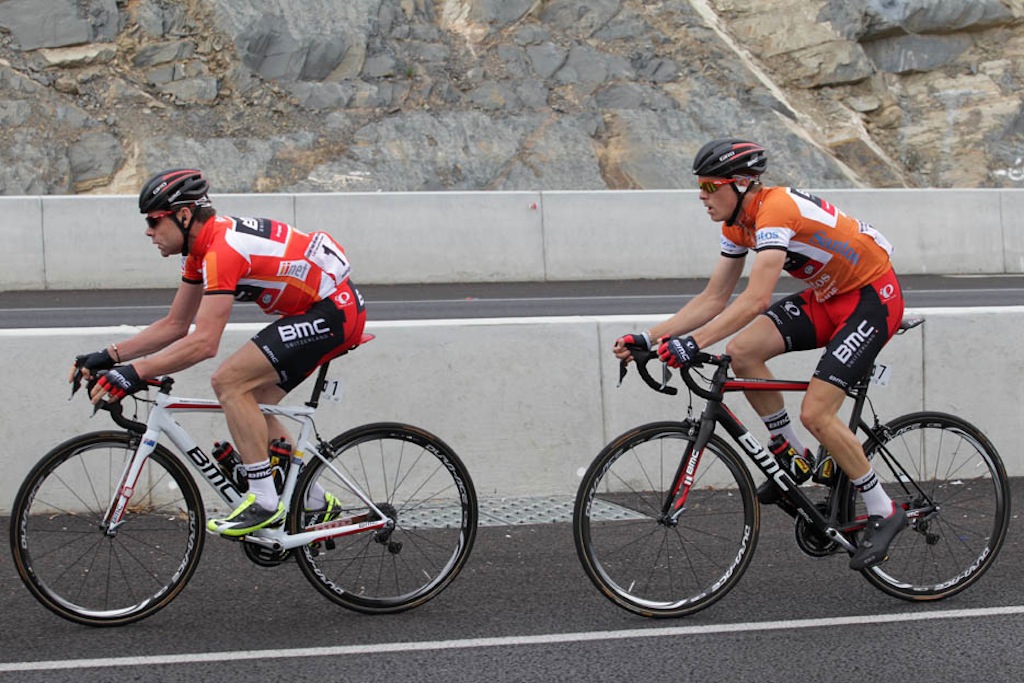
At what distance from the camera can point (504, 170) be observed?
2447 cm

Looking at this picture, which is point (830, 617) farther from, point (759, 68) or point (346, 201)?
point (759, 68)

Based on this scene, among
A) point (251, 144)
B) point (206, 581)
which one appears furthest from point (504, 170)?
point (206, 581)

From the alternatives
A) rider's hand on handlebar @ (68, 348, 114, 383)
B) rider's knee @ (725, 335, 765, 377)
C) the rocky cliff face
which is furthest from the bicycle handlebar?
the rocky cliff face

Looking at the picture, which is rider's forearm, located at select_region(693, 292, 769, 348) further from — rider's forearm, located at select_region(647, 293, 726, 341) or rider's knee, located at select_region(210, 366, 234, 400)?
rider's knee, located at select_region(210, 366, 234, 400)

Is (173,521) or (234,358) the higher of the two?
(234,358)

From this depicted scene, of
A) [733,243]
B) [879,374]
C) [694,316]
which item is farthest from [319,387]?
[879,374]

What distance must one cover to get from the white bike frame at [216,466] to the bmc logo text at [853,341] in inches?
83.1

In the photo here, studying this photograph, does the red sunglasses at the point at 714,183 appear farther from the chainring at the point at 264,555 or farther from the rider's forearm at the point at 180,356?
the chainring at the point at 264,555

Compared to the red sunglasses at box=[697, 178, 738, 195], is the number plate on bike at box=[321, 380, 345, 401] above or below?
below

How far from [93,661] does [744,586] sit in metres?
2.78

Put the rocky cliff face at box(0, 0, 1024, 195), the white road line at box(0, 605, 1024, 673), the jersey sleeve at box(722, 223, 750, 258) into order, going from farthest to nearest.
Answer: the rocky cliff face at box(0, 0, 1024, 195) → the jersey sleeve at box(722, 223, 750, 258) → the white road line at box(0, 605, 1024, 673)

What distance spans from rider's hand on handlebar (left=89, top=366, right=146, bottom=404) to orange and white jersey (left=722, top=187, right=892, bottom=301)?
2.48 metres

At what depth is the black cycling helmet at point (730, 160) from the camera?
5.08m

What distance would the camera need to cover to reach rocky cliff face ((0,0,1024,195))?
2386 cm
